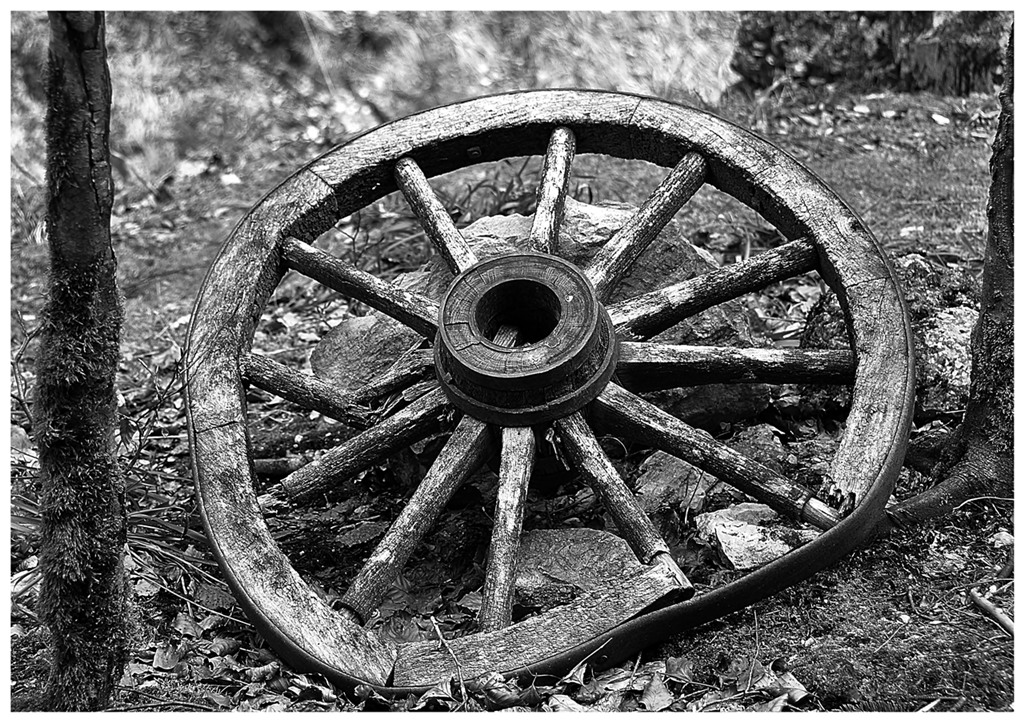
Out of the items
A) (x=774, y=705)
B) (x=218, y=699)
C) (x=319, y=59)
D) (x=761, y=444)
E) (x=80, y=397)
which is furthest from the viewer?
(x=319, y=59)

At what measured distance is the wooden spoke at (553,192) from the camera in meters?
3.06

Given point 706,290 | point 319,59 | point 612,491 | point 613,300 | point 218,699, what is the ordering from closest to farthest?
point 218,699
point 612,491
point 706,290
point 613,300
point 319,59

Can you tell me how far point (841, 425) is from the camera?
11.0 ft

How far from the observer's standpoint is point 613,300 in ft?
11.0

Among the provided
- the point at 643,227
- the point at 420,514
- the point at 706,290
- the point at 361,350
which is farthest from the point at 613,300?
the point at 420,514

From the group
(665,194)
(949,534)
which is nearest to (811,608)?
(949,534)

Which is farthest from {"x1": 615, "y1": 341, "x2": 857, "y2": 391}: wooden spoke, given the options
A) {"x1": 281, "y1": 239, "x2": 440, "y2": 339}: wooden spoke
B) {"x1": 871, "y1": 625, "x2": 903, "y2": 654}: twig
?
{"x1": 871, "y1": 625, "x2": 903, "y2": 654}: twig

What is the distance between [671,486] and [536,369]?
2.25 ft

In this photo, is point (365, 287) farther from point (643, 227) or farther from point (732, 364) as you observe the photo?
point (732, 364)

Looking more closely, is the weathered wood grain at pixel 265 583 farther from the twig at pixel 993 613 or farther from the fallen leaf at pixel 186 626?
the twig at pixel 993 613

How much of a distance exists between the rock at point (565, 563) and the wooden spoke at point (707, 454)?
0.99 feet

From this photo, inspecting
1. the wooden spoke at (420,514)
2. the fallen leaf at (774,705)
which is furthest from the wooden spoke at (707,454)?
the fallen leaf at (774,705)

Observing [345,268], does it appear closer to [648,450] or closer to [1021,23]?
[648,450]

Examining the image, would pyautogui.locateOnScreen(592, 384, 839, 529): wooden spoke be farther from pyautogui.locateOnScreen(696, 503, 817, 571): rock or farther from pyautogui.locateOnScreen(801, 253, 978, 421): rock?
pyautogui.locateOnScreen(801, 253, 978, 421): rock
